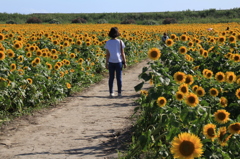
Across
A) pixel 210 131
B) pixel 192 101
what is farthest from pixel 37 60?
pixel 210 131

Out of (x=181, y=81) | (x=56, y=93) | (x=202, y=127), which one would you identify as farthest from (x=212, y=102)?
(x=56, y=93)

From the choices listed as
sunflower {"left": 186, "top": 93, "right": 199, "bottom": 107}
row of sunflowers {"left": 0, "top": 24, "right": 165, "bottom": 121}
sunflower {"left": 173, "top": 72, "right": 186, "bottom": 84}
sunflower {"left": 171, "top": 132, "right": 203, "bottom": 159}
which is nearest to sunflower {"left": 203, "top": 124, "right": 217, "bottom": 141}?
sunflower {"left": 186, "top": 93, "right": 199, "bottom": 107}

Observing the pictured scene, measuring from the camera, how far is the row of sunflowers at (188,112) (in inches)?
151

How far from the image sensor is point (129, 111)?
860 centimetres

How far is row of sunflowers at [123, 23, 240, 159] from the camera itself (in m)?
3.83

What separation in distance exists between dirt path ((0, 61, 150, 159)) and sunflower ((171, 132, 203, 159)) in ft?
9.74

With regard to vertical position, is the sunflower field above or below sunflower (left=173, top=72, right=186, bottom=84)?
below

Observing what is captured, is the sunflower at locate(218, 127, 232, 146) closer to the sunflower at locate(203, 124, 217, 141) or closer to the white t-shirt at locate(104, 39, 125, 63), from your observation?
the sunflower at locate(203, 124, 217, 141)

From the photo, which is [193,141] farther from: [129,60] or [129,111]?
[129,60]

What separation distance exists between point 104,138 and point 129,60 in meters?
11.6

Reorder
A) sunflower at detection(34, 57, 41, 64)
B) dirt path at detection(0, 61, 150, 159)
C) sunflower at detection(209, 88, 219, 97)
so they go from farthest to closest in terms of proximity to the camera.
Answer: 1. sunflower at detection(34, 57, 41, 64)
2. dirt path at detection(0, 61, 150, 159)
3. sunflower at detection(209, 88, 219, 97)

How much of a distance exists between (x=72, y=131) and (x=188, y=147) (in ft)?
14.4

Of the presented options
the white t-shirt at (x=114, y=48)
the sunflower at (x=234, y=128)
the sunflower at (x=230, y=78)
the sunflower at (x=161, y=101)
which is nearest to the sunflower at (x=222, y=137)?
the sunflower at (x=234, y=128)

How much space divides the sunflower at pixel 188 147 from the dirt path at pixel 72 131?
2968 mm
